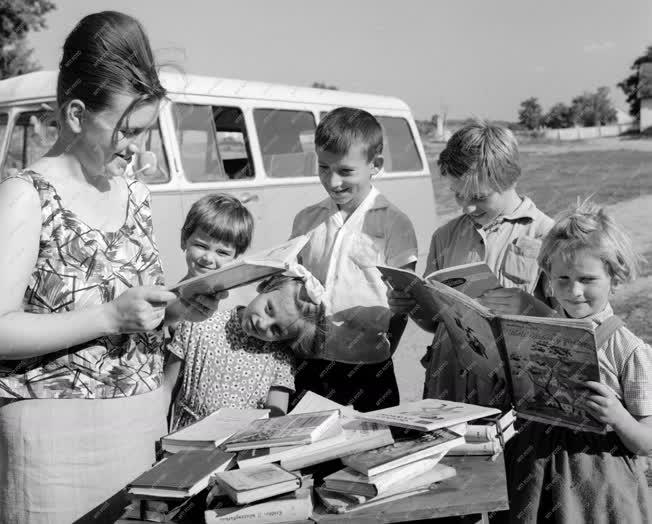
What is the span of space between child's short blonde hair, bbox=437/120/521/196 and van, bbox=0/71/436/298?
12.4 ft

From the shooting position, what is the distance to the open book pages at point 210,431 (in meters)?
2.05

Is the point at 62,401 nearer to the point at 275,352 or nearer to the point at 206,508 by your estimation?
the point at 206,508

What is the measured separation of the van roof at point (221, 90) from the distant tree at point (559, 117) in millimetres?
61093

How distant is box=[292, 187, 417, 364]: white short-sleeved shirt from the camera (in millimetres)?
2924

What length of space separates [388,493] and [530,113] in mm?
74099

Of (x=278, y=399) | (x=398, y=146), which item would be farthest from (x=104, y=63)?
(x=398, y=146)

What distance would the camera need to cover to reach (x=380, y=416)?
2016 millimetres

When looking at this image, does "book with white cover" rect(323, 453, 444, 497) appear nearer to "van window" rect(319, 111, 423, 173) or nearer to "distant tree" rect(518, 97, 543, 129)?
"van window" rect(319, 111, 423, 173)

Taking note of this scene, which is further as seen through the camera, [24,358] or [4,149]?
[4,149]

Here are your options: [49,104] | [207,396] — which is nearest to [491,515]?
[207,396]

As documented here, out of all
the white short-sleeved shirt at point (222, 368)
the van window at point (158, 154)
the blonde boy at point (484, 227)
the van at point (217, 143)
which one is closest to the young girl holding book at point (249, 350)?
the white short-sleeved shirt at point (222, 368)

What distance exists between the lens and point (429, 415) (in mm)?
1996

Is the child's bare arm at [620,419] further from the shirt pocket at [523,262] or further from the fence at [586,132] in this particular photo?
the fence at [586,132]

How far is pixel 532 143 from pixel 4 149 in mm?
38721
